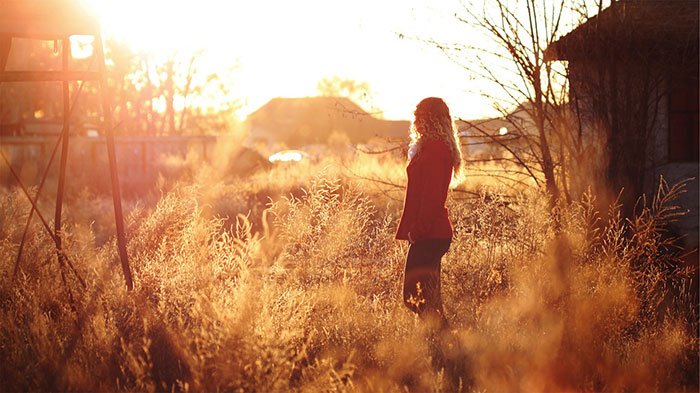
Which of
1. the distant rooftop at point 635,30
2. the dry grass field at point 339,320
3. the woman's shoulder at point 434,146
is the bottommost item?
the dry grass field at point 339,320

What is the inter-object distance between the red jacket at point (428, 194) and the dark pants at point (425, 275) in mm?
81

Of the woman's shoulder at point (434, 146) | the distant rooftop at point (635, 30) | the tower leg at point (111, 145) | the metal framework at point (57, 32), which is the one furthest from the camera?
the distant rooftop at point (635, 30)

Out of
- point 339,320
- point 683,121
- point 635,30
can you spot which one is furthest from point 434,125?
point 683,121

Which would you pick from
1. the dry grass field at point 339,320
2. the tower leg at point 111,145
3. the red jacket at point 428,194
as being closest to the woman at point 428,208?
the red jacket at point 428,194

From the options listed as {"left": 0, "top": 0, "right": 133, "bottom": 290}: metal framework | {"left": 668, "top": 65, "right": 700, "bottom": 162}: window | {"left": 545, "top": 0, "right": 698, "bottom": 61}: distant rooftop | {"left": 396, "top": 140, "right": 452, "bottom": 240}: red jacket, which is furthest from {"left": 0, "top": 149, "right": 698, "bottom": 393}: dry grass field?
{"left": 668, "top": 65, "right": 700, "bottom": 162}: window

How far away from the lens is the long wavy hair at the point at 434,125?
5.39 meters

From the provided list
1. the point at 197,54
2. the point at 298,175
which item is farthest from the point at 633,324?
the point at 197,54

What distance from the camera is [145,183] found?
2025 centimetres

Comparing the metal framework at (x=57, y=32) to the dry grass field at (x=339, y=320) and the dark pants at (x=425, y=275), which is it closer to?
the dry grass field at (x=339, y=320)

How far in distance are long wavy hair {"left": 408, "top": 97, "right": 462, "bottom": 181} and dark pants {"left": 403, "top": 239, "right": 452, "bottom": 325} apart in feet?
2.13

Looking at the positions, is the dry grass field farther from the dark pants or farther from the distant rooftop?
the distant rooftop

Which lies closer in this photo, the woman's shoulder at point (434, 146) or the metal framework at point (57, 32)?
the metal framework at point (57, 32)

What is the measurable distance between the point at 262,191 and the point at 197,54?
24649 mm

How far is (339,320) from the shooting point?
5348mm
